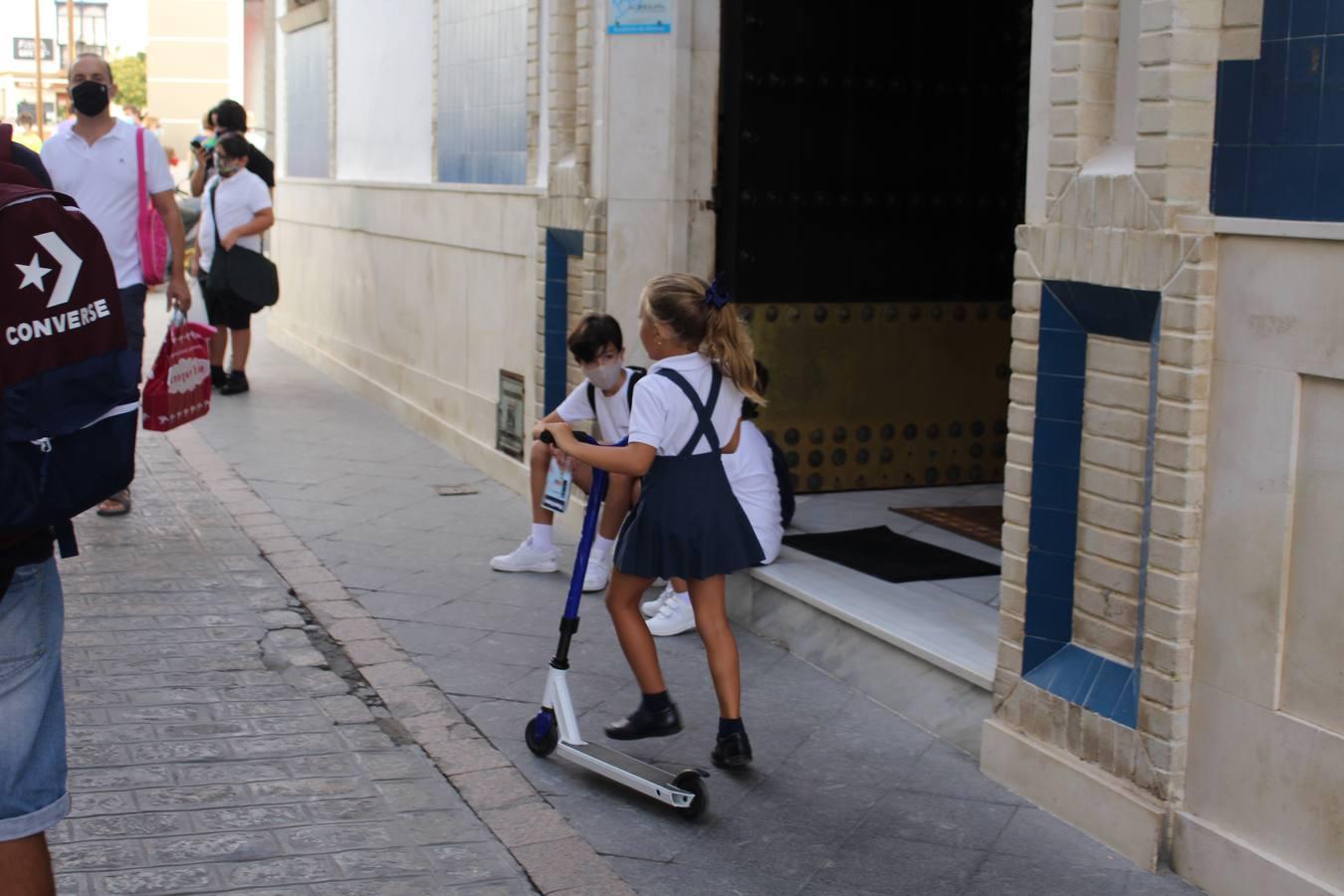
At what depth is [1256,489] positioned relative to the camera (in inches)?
164

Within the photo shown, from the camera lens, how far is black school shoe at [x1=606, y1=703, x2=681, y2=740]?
5219mm

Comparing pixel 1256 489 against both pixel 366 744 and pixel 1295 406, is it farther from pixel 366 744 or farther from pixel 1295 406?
pixel 366 744

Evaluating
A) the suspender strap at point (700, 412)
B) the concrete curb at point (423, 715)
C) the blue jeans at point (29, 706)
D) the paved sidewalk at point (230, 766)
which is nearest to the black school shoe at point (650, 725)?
the concrete curb at point (423, 715)

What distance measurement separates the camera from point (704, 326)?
16.5ft

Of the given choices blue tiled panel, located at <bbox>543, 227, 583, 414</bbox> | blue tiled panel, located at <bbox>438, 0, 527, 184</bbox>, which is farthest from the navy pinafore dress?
blue tiled panel, located at <bbox>438, 0, 527, 184</bbox>

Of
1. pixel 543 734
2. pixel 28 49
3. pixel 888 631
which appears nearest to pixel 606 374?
pixel 888 631

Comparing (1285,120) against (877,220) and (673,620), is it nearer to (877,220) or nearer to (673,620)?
(673,620)

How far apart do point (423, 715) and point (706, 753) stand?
0.92 m

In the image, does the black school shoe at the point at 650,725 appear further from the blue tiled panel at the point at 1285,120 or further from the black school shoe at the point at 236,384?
the black school shoe at the point at 236,384

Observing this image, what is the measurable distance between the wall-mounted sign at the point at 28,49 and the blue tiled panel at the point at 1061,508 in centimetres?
8296

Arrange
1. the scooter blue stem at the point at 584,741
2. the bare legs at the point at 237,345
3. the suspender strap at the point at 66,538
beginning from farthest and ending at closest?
the bare legs at the point at 237,345 → the scooter blue stem at the point at 584,741 → the suspender strap at the point at 66,538

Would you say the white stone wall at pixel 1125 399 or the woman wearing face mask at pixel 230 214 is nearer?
the white stone wall at pixel 1125 399

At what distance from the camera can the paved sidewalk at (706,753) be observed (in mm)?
4496

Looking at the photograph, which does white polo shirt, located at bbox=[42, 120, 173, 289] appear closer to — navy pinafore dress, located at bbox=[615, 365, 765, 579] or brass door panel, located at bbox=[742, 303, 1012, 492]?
brass door panel, located at bbox=[742, 303, 1012, 492]
